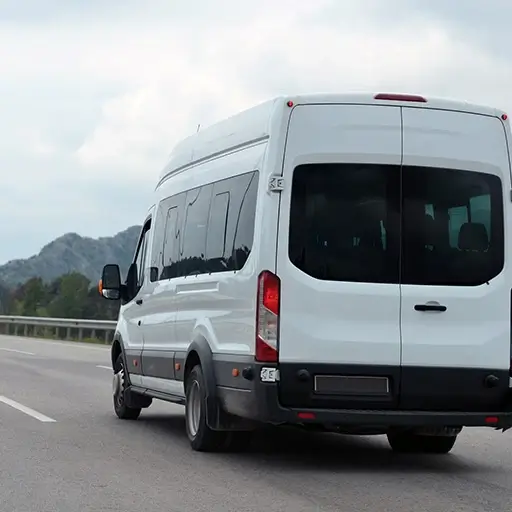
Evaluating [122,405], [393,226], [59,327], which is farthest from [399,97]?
[59,327]

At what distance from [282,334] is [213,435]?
1.47 m

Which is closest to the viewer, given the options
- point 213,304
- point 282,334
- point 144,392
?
point 282,334

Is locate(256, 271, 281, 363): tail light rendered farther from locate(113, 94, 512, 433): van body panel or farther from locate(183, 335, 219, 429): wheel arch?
locate(183, 335, 219, 429): wheel arch

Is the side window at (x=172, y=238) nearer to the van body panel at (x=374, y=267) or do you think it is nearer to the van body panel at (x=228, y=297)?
the van body panel at (x=228, y=297)

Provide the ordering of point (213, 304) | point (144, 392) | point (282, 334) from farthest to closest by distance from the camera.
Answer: point (144, 392), point (213, 304), point (282, 334)

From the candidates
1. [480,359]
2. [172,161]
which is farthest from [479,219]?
[172,161]

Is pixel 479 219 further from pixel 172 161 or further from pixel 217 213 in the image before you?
pixel 172 161

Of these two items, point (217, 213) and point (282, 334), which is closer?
point (282, 334)

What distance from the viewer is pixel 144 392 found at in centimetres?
1263

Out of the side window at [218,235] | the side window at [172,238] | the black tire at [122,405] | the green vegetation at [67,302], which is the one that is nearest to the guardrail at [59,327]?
the green vegetation at [67,302]

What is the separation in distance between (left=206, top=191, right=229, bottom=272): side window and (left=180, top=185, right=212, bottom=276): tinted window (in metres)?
0.13

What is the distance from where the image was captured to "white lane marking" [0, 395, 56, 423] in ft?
43.2

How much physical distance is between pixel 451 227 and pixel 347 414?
5.29ft

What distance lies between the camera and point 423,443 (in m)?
11.0
